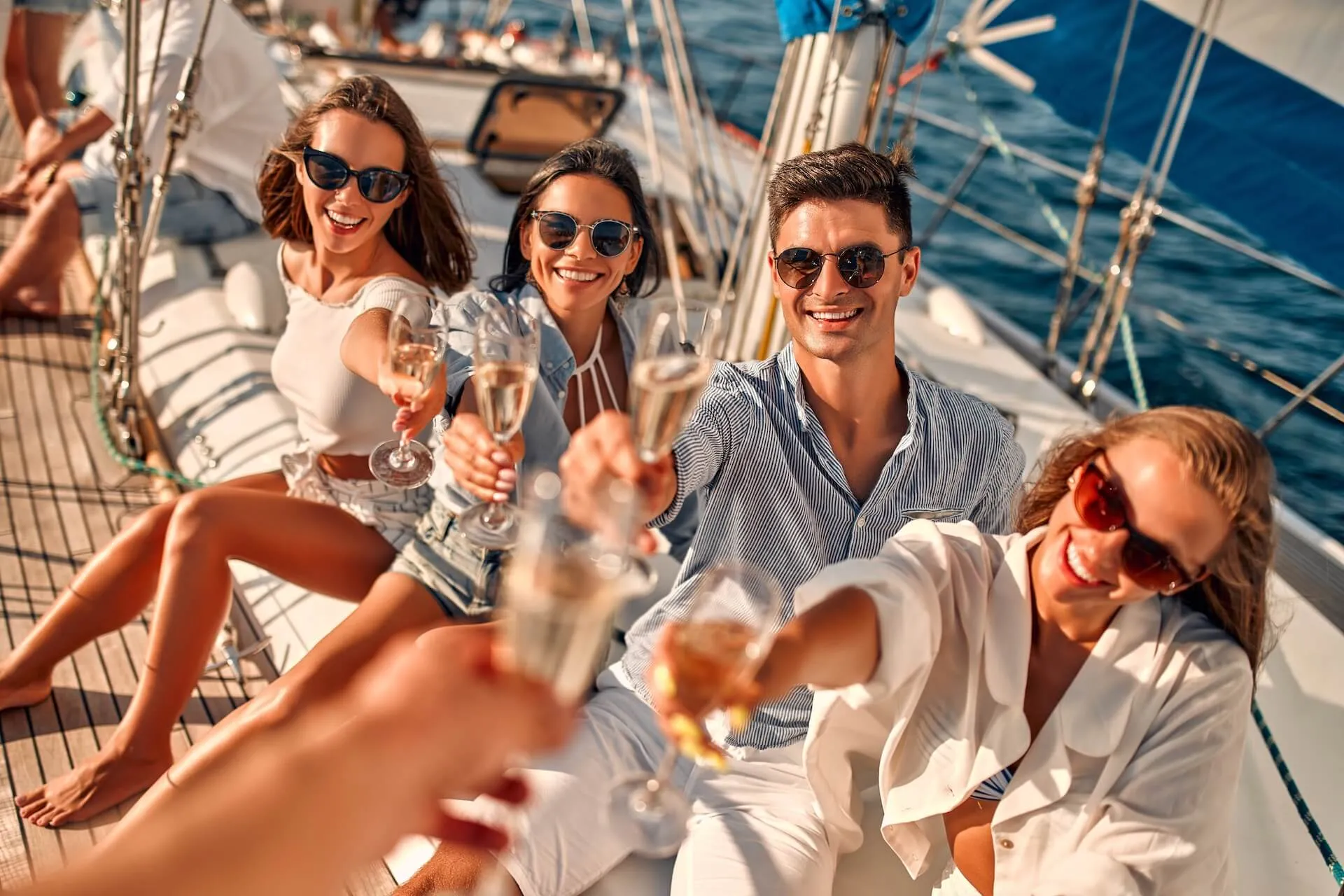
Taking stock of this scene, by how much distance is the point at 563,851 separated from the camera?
160 cm

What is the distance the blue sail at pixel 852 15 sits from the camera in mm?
→ 2279

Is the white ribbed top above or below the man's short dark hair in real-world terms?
below

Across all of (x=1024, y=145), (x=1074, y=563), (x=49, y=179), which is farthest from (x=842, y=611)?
(x=1024, y=145)

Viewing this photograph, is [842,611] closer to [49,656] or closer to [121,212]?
[49,656]

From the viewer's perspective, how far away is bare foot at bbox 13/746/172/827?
1925mm

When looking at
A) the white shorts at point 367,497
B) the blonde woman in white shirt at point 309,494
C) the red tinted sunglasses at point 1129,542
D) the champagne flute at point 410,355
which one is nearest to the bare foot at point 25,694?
the blonde woman in white shirt at point 309,494

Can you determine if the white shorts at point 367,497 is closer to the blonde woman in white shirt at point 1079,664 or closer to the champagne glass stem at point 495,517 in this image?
the champagne glass stem at point 495,517

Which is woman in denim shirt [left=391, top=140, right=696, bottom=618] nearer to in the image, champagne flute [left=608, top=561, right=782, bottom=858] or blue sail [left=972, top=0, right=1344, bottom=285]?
champagne flute [left=608, top=561, right=782, bottom=858]

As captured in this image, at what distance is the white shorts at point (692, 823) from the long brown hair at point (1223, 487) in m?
0.57

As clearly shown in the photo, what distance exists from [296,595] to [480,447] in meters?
1.05

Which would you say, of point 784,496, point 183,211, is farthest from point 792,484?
point 183,211

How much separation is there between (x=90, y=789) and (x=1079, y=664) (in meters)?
1.65

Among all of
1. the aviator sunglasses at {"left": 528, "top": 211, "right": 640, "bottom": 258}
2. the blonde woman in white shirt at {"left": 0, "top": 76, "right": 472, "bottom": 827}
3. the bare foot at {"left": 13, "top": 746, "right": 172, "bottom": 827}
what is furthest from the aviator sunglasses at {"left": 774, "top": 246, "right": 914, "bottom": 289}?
the bare foot at {"left": 13, "top": 746, "right": 172, "bottom": 827}

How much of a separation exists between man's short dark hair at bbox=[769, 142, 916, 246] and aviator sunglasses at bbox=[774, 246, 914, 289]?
0.08 metres
